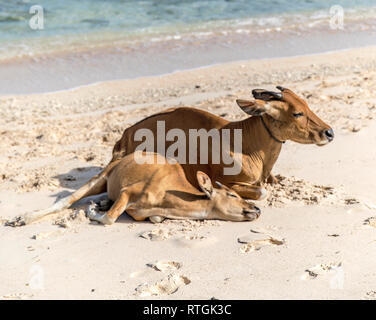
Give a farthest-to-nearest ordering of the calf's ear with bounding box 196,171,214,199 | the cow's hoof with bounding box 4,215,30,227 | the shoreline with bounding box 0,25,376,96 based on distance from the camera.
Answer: the shoreline with bounding box 0,25,376,96 → the cow's hoof with bounding box 4,215,30,227 → the calf's ear with bounding box 196,171,214,199

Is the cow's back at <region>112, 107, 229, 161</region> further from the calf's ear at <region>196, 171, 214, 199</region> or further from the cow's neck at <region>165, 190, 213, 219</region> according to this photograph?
the cow's neck at <region>165, 190, 213, 219</region>

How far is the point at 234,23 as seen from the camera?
17609 millimetres

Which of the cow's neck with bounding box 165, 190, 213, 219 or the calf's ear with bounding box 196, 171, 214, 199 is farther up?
the calf's ear with bounding box 196, 171, 214, 199

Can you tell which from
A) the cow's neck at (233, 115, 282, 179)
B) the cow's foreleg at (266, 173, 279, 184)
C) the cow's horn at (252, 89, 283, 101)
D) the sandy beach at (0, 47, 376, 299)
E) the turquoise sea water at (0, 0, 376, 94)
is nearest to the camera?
the sandy beach at (0, 47, 376, 299)

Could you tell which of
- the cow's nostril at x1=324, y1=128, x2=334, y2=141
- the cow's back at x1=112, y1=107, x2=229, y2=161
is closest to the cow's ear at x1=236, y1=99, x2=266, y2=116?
the cow's back at x1=112, y1=107, x2=229, y2=161

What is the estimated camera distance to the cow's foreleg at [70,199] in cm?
627

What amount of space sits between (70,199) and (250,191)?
1848mm

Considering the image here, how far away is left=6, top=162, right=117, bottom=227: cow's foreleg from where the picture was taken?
20.6ft

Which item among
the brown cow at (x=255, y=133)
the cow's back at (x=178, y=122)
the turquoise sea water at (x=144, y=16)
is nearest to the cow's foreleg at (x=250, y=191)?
the brown cow at (x=255, y=133)

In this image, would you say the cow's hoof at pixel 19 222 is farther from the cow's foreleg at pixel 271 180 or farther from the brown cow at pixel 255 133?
the cow's foreleg at pixel 271 180

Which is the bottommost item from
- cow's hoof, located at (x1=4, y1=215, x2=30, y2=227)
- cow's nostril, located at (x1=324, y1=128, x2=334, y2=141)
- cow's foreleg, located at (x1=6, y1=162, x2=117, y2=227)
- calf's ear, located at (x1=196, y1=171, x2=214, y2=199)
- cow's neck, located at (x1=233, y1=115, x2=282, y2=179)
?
cow's hoof, located at (x1=4, y1=215, x2=30, y2=227)

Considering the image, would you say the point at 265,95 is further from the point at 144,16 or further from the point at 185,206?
the point at 144,16

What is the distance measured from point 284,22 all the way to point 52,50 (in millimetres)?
6625

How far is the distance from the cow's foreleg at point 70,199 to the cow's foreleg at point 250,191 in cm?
136
